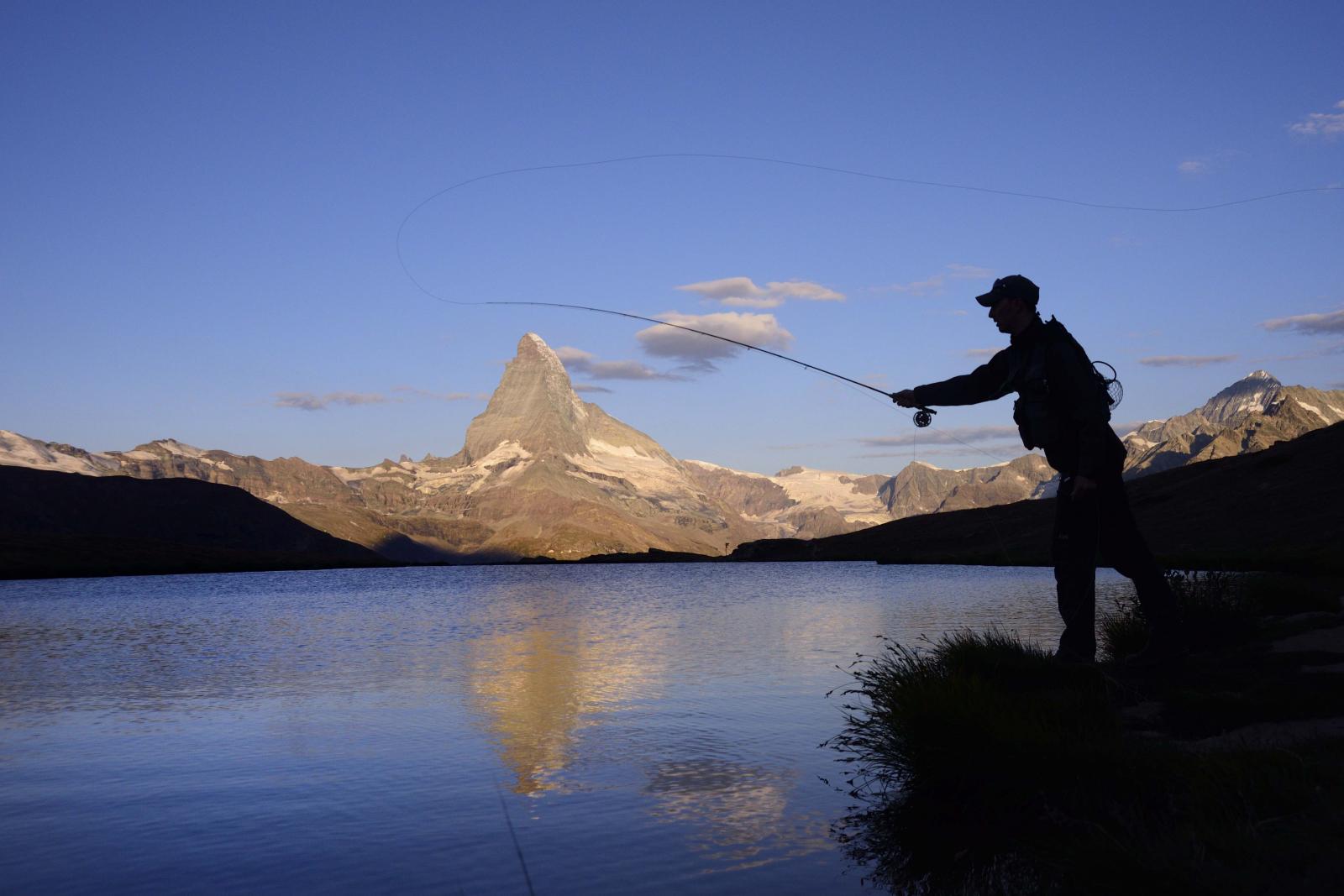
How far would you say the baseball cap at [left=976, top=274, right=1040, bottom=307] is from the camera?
1127 cm

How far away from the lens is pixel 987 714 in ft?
27.4

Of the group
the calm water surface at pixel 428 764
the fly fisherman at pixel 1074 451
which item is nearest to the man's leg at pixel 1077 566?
the fly fisherman at pixel 1074 451

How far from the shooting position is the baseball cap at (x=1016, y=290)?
37.0 feet

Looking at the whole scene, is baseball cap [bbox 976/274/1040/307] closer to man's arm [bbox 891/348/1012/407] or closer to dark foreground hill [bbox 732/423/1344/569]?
man's arm [bbox 891/348/1012/407]

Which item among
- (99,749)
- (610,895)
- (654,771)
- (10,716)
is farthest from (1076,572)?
(10,716)

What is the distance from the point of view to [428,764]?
10.8 m

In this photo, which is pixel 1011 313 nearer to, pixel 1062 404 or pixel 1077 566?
pixel 1062 404

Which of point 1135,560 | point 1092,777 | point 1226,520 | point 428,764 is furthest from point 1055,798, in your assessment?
point 1226,520

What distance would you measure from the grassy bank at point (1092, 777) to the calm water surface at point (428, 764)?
61 cm

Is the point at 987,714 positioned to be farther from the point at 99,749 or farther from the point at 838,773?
the point at 99,749

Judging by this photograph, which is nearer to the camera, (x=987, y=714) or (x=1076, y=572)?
(x=987, y=714)

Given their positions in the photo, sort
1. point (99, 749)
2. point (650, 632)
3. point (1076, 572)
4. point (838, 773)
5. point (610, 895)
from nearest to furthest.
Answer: point (610, 895)
point (838, 773)
point (1076, 572)
point (99, 749)
point (650, 632)

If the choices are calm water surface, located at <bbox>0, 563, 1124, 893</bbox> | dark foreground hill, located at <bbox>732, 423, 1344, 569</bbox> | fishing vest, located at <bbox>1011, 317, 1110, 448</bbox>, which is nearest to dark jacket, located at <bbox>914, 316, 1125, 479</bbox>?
fishing vest, located at <bbox>1011, 317, 1110, 448</bbox>

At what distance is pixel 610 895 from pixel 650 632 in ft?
72.0
